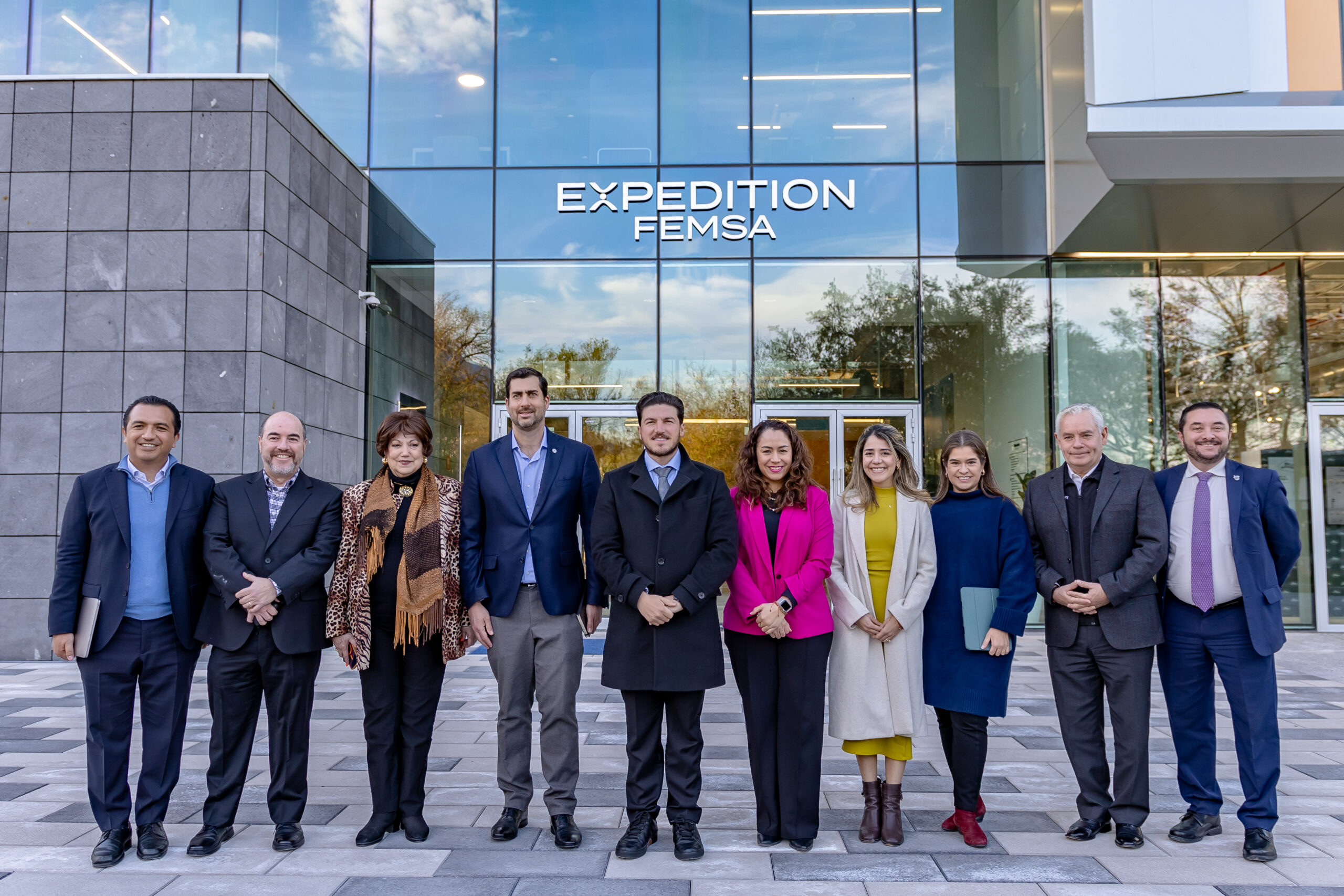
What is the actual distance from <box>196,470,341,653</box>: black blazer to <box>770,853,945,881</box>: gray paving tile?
6.70 feet

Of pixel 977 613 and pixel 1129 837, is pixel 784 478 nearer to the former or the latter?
pixel 977 613

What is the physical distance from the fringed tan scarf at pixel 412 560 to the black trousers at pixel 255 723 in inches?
14.5

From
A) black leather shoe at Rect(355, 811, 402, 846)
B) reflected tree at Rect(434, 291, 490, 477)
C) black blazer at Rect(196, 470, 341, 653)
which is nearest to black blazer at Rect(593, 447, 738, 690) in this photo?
black leather shoe at Rect(355, 811, 402, 846)

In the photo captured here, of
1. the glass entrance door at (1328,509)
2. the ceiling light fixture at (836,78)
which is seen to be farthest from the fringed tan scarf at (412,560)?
the glass entrance door at (1328,509)

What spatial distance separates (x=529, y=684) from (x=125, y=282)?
657cm

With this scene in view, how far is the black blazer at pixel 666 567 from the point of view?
3.87 metres

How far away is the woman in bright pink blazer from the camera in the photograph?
3.87 m

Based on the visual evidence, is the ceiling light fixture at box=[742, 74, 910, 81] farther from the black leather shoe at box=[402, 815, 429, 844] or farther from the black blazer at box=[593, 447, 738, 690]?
the black leather shoe at box=[402, 815, 429, 844]

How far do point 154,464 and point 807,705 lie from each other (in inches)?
113

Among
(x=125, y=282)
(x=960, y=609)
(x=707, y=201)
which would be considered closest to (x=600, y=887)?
(x=960, y=609)

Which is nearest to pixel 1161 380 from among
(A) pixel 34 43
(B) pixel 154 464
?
(B) pixel 154 464

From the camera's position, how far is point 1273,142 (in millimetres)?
8523

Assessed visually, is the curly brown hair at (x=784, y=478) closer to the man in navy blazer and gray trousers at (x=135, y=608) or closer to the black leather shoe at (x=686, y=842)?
the black leather shoe at (x=686, y=842)

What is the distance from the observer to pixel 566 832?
3906mm
